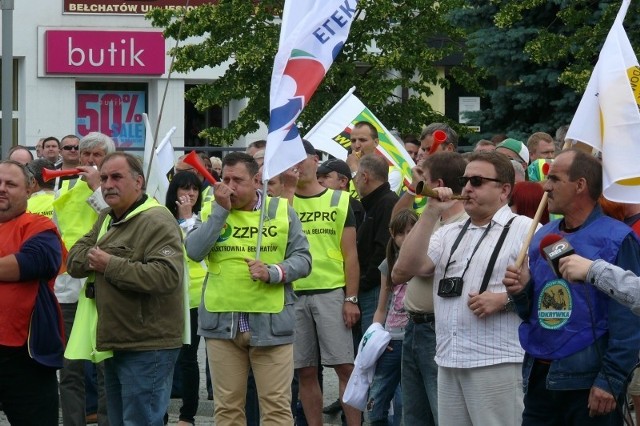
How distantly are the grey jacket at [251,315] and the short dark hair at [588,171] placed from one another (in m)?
2.52

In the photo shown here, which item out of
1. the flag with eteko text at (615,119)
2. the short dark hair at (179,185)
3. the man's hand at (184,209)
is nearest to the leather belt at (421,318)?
the flag with eteko text at (615,119)

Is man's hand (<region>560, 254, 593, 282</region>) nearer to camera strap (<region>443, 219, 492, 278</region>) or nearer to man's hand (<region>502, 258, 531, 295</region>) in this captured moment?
man's hand (<region>502, 258, 531, 295</region>)

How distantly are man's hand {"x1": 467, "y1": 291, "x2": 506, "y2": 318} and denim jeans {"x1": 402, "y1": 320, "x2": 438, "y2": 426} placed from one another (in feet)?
3.06

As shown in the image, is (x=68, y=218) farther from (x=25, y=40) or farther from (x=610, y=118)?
(x=25, y=40)

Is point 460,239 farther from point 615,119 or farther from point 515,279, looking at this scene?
point 615,119

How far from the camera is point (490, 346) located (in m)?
7.06

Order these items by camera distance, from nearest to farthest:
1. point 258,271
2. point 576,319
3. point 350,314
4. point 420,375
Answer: point 576,319 < point 420,375 < point 258,271 < point 350,314

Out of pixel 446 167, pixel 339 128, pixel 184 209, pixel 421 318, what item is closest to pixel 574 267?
pixel 446 167

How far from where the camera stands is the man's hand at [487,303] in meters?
6.99

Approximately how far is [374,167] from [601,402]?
14.0ft

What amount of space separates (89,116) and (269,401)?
22764 mm

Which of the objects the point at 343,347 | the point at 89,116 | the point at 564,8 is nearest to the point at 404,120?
the point at 564,8

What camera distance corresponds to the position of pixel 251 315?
8617 mm

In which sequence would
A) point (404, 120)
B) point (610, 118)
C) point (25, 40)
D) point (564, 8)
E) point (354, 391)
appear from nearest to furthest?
point (610, 118) < point (354, 391) < point (564, 8) < point (404, 120) < point (25, 40)
